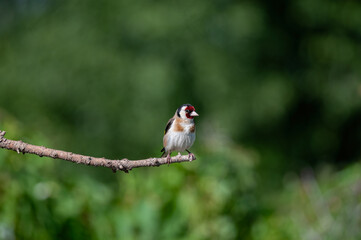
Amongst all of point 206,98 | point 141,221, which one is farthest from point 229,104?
point 141,221

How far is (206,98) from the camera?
14883 mm

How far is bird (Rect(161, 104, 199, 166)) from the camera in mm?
1909

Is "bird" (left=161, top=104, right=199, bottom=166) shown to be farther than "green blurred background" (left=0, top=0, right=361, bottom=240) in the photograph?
No

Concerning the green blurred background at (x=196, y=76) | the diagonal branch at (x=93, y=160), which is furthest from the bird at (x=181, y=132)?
the green blurred background at (x=196, y=76)

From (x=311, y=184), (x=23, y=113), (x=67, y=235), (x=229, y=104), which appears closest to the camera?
(x=67, y=235)

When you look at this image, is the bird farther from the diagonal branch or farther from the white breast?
the diagonal branch

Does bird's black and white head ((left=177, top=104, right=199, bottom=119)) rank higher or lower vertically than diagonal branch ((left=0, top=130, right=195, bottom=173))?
higher

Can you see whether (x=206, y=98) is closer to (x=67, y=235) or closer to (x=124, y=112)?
(x=124, y=112)

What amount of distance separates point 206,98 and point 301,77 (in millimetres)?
2847

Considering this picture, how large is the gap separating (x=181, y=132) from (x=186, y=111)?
194mm

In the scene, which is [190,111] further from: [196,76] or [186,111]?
[196,76]

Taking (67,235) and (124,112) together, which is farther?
(124,112)

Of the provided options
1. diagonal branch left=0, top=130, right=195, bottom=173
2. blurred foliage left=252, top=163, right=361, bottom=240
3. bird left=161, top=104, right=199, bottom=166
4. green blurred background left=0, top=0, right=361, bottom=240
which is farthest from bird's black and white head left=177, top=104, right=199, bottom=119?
green blurred background left=0, top=0, right=361, bottom=240

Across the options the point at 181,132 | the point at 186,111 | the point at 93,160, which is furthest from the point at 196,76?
the point at 93,160
